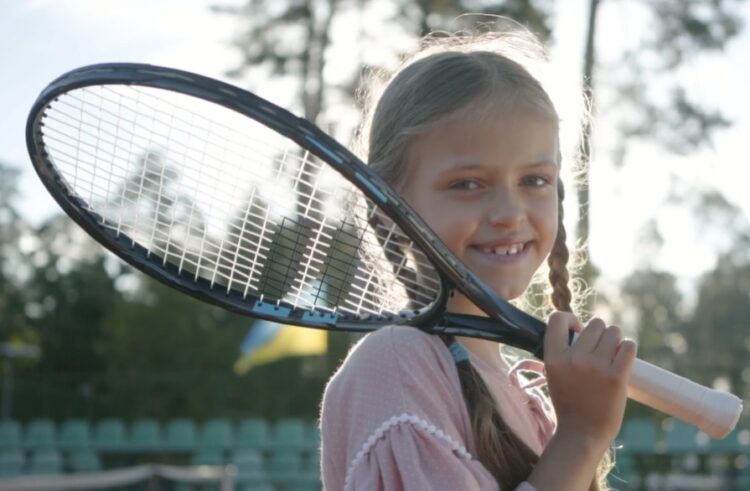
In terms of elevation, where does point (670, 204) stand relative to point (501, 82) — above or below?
above

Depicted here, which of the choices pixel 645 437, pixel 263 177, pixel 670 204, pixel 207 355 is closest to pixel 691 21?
pixel 670 204

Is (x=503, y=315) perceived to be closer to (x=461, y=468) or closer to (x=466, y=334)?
(x=466, y=334)

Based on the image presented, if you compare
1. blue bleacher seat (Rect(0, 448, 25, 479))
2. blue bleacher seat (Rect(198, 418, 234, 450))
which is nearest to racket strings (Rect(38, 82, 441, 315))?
blue bleacher seat (Rect(0, 448, 25, 479))

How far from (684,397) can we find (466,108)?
1.72 feet

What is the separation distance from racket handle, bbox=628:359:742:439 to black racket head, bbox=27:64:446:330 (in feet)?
1.05

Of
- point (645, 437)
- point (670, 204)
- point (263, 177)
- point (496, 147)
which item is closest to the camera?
point (496, 147)

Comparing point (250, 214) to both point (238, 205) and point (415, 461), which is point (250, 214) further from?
point (415, 461)

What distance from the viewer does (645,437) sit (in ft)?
38.5

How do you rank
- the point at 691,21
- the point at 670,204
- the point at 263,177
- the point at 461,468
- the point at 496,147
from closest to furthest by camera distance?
the point at 461,468
the point at 496,147
the point at 263,177
the point at 691,21
the point at 670,204

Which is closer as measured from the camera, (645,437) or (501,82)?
(501,82)

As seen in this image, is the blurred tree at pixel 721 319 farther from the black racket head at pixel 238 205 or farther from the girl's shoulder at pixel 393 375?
the girl's shoulder at pixel 393 375

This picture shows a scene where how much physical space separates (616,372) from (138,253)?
797 millimetres

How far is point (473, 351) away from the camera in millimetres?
1884

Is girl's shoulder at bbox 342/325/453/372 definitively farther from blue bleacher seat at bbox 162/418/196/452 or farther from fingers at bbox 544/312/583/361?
blue bleacher seat at bbox 162/418/196/452
